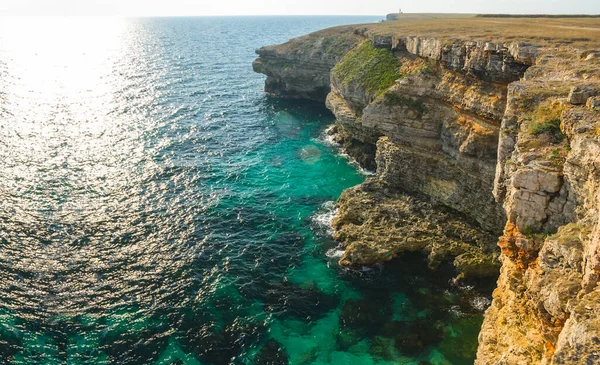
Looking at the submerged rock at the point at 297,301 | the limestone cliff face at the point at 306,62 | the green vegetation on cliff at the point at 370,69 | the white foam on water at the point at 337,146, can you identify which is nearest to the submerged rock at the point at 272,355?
the submerged rock at the point at 297,301

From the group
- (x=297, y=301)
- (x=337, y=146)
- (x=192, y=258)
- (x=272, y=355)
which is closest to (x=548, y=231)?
(x=272, y=355)

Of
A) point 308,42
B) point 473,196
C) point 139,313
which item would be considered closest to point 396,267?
point 473,196

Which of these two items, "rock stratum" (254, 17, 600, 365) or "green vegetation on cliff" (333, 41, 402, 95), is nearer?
"rock stratum" (254, 17, 600, 365)

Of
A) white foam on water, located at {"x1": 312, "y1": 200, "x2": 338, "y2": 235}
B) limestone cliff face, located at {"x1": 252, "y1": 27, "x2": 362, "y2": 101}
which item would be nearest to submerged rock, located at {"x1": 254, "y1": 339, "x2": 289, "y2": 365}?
white foam on water, located at {"x1": 312, "y1": 200, "x2": 338, "y2": 235}

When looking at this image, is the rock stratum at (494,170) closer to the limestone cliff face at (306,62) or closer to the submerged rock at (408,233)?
the submerged rock at (408,233)

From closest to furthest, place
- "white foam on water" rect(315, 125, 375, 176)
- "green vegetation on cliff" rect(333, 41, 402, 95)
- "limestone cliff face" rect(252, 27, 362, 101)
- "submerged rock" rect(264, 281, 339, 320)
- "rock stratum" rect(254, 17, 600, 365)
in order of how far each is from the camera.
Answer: "rock stratum" rect(254, 17, 600, 365)
"submerged rock" rect(264, 281, 339, 320)
"green vegetation on cliff" rect(333, 41, 402, 95)
"white foam on water" rect(315, 125, 375, 176)
"limestone cliff face" rect(252, 27, 362, 101)

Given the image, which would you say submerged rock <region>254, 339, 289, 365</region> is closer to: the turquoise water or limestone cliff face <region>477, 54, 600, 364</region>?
the turquoise water

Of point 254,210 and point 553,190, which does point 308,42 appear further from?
point 553,190
